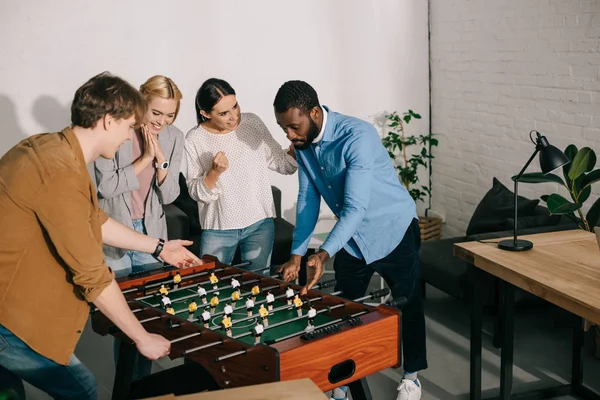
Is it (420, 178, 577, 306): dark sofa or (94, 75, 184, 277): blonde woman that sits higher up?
(94, 75, 184, 277): blonde woman

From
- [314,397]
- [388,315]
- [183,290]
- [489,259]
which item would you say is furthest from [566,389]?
[314,397]

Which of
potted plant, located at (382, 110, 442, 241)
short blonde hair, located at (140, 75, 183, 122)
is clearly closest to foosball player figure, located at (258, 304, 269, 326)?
short blonde hair, located at (140, 75, 183, 122)

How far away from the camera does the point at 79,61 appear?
4977 mm

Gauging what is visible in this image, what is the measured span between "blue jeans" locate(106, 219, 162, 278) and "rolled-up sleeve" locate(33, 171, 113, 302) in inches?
42.2

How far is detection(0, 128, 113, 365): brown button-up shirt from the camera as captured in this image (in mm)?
2111

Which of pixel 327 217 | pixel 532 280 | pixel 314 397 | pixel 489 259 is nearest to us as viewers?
pixel 314 397

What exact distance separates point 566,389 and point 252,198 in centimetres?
166

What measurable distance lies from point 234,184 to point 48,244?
1463 mm

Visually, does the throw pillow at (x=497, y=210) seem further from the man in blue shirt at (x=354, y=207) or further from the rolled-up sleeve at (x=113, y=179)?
the rolled-up sleeve at (x=113, y=179)

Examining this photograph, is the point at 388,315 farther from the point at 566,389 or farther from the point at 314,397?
the point at 566,389

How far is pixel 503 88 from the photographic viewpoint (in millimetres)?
5035

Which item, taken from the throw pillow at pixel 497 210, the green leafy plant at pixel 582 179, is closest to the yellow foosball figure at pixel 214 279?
the green leafy plant at pixel 582 179

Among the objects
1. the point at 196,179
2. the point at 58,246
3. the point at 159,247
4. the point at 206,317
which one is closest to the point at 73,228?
the point at 58,246

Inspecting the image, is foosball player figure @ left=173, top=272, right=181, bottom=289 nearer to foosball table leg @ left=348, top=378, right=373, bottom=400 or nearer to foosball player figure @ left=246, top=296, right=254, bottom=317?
foosball player figure @ left=246, top=296, right=254, bottom=317
